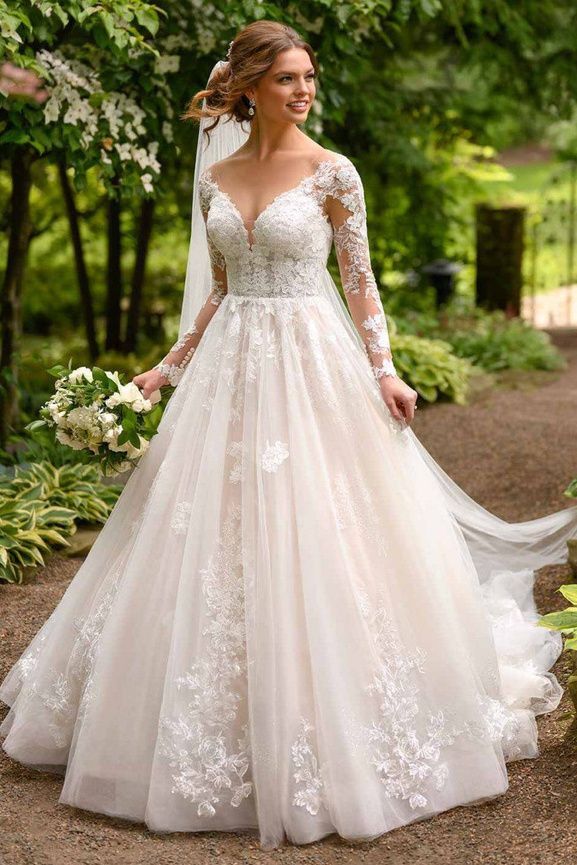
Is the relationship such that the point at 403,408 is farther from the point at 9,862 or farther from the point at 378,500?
the point at 9,862

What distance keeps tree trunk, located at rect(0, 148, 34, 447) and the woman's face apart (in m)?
3.81

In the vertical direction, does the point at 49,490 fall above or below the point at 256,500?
below

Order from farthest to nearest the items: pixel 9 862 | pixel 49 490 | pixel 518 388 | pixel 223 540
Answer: pixel 518 388 < pixel 49 490 < pixel 223 540 < pixel 9 862

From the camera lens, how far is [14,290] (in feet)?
23.0

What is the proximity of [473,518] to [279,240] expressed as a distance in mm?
1720

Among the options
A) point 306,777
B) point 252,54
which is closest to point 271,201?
point 252,54

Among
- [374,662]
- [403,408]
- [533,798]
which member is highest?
[403,408]

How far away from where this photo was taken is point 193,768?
10.1 feet

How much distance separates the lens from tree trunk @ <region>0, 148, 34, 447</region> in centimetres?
689

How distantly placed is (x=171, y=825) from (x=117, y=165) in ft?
13.2

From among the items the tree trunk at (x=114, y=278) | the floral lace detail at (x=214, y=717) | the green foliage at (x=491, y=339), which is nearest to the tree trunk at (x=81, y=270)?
the tree trunk at (x=114, y=278)

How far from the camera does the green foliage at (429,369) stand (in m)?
8.48

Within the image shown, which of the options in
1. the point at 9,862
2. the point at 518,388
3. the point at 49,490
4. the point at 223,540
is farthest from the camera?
the point at 518,388

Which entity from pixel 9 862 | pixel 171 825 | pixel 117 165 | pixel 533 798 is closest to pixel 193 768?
pixel 171 825
